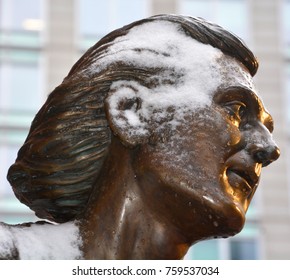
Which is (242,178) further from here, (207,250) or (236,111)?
(207,250)

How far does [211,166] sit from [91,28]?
10.9 metres

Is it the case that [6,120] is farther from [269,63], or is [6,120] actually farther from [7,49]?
[269,63]

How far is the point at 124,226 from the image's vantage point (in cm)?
261

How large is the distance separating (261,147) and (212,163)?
0.14m

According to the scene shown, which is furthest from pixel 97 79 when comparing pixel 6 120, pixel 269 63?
pixel 269 63

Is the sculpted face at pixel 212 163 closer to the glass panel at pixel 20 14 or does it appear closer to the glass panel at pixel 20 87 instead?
the glass panel at pixel 20 87

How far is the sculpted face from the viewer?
254 centimetres

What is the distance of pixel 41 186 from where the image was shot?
9.04ft

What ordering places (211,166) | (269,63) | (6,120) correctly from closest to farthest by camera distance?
(211,166)
(6,120)
(269,63)

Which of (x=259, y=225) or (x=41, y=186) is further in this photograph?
(x=259, y=225)

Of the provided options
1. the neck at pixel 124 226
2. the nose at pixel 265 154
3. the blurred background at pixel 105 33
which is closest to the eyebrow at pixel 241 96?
the nose at pixel 265 154

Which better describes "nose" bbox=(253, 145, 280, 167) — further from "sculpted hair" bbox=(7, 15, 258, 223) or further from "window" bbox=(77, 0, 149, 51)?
"window" bbox=(77, 0, 149, 51)

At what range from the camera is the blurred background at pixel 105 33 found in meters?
12.7

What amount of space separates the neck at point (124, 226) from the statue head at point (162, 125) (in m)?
0.05
